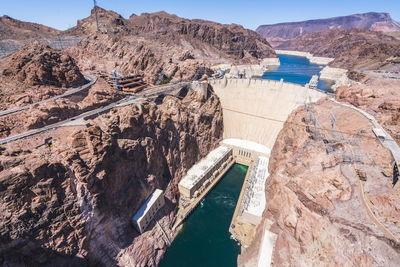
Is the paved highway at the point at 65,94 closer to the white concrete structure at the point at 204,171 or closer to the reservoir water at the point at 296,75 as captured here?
the white concrete structure at the point at 204,171

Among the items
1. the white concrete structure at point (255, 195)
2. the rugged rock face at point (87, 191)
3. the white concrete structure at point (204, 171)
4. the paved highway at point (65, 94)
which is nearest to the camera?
the rugged rock face at point (87, 191)

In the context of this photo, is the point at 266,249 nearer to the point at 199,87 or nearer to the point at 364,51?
the point at 199,87

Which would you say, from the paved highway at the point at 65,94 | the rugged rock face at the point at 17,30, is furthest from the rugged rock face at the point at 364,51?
the rugged rock face at the point at 17,30

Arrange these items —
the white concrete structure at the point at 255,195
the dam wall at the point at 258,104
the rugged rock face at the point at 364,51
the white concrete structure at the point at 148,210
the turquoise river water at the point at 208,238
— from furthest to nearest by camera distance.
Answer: the rugged rock face at the point at 364,51 → the dam wall at the point at 258,104 → the white concrete structure at the point at 255,195 → the turquoise river water at the point at 208,238 → the white concrete structure at the point at 148,210

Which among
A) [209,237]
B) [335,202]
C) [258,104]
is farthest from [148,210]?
[258,104]

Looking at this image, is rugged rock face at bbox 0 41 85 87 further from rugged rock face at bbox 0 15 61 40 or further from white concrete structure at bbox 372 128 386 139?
rugged rock face at bbox 0 15 61 40

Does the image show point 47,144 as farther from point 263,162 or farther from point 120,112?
point 263,162

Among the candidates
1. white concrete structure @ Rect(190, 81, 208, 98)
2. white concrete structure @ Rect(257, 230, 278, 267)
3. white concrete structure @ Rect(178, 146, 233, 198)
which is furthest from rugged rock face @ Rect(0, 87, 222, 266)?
white concrete structure @ Rect(190, 81, 208, 98)

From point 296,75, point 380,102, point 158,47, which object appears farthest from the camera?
point 296,75
